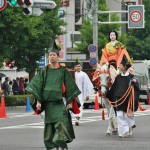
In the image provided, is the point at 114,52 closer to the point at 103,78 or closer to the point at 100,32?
the point at 103,78

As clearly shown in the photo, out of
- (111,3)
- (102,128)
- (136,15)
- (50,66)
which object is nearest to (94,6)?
(136,15)

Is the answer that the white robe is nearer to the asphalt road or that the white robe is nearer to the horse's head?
the asphalt road

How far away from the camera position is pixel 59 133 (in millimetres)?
12031

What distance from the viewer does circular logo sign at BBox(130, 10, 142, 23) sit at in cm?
4219

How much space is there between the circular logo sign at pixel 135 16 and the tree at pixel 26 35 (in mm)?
3982

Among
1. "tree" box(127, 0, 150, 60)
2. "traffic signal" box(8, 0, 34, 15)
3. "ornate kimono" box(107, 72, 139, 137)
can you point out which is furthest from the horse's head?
"tree" box(127, 0, 150, 60)

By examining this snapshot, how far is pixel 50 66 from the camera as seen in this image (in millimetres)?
12242

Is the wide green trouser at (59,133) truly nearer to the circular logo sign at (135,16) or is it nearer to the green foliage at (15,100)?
the green foliage at (15,100)

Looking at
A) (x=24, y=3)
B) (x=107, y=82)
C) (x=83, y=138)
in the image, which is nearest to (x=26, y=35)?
(x=24, y=3)

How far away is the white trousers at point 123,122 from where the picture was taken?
17.0 m

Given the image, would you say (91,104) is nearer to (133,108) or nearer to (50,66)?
(133,108)

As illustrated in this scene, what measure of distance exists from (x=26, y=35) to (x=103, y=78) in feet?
61.4

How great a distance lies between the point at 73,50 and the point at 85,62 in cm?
530

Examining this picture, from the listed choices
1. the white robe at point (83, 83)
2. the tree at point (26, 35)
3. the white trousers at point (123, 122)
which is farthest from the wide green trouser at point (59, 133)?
the tree at point (26, 35)
